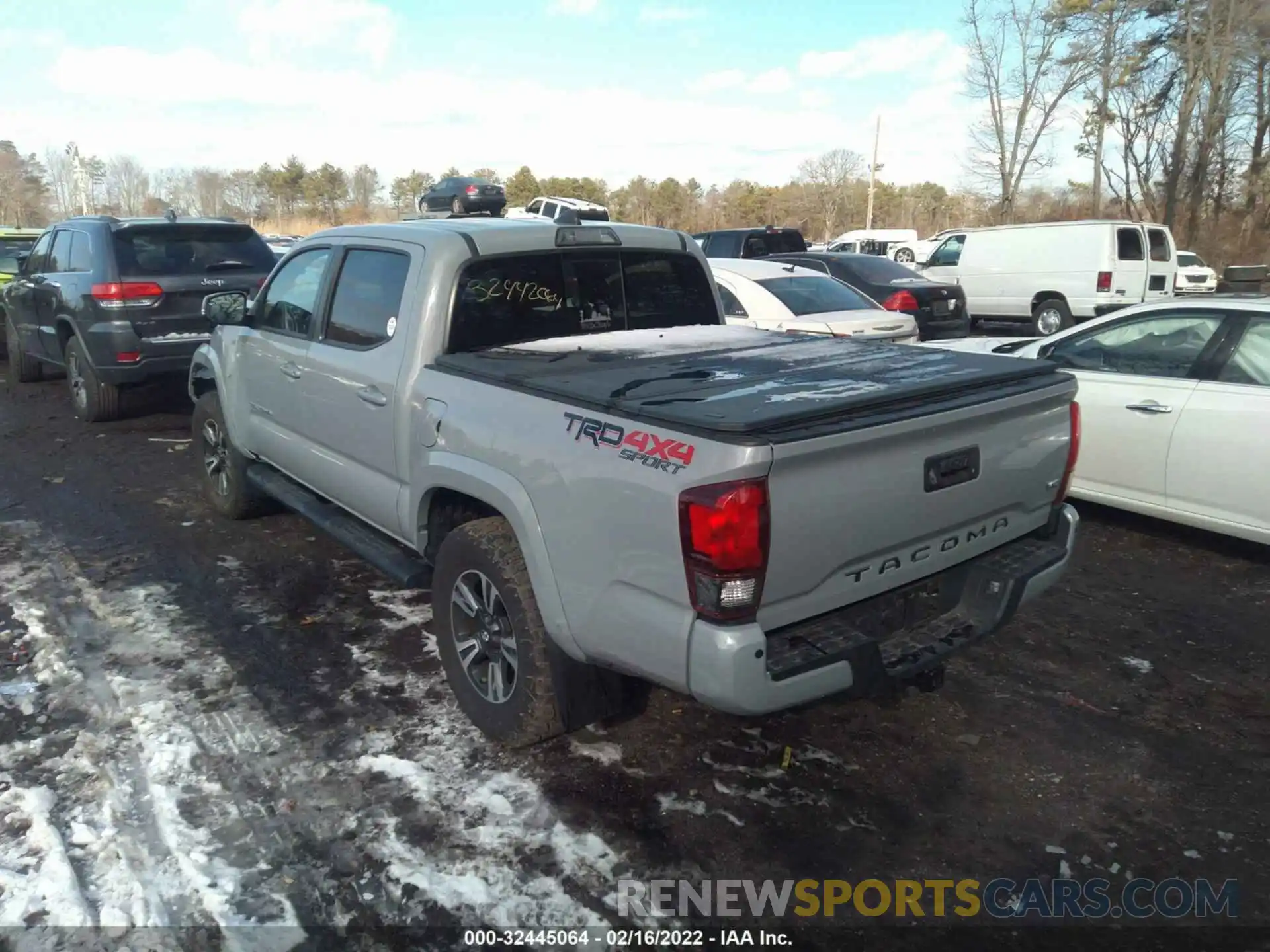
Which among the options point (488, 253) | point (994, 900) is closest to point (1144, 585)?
point (994, 900)

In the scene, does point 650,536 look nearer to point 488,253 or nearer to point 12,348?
point 488,253

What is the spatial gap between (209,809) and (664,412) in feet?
6.66

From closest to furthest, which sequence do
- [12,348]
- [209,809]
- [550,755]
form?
[209,809] < [550,755] < [12,348]

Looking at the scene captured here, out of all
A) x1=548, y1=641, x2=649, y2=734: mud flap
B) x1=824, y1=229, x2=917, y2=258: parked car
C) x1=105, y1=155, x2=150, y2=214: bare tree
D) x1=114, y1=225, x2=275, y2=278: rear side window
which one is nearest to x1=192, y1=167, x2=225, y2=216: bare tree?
x1=105, y1=155, x2=150, y2=214: bare tree

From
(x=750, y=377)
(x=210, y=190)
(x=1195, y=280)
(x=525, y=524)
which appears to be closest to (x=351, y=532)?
(x=525, y=524)

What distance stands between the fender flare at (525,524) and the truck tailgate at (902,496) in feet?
2.36

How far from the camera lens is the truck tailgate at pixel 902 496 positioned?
101 inches

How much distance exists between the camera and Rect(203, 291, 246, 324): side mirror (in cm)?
530

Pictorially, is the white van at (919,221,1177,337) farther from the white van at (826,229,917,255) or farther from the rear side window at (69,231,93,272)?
the rear side window at (69,231,93,272)

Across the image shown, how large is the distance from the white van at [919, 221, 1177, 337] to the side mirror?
1385 centimetres

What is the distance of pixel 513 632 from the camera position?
3.28 m

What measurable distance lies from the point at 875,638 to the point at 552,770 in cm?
127

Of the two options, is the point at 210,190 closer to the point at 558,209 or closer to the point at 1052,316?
the point at 558,209

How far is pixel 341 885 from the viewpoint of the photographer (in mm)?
2750
